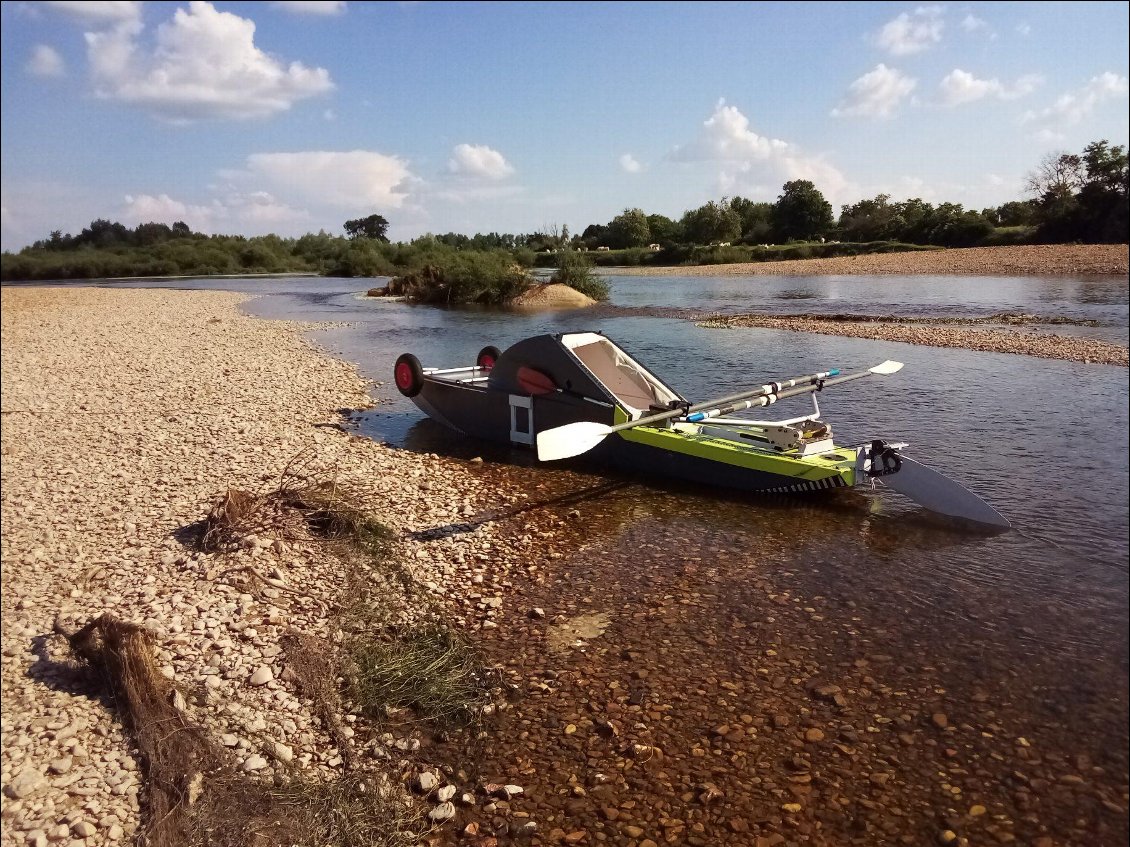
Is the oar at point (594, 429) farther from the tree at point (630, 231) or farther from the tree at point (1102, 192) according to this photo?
the tree at point (630, 231)

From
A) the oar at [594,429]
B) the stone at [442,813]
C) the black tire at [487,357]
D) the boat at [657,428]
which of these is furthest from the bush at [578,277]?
the stone at [442,813]

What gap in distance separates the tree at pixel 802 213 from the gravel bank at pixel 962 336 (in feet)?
201

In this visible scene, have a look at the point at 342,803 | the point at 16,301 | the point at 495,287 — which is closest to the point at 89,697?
the point at 342,803

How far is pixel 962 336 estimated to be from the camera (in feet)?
74.1

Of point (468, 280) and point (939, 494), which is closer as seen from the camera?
point (939, 494)

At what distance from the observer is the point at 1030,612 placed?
21.3 feet

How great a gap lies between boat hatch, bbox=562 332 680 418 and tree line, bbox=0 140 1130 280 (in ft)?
112

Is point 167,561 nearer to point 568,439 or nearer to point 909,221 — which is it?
point 568,439

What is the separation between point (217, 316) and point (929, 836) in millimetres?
35146

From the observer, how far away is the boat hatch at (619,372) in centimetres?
1111

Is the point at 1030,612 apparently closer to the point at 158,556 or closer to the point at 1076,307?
the point at 158,556

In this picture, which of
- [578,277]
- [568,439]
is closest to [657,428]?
[568,439]

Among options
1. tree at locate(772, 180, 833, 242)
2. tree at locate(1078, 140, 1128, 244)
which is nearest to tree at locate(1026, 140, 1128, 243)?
tree at locate(1078, 140, 1128, 244)

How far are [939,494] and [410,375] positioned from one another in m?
8.80
